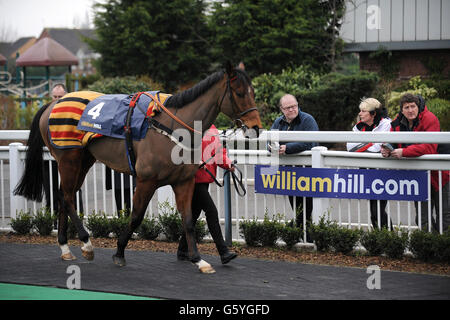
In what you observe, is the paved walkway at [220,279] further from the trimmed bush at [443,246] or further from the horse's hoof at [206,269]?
the trimmed bush at [443,246]

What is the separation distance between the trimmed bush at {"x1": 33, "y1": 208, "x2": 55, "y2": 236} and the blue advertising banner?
2780mm

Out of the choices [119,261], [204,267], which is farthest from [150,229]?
[204,267]

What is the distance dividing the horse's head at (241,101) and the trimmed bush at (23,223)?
11.9 feet

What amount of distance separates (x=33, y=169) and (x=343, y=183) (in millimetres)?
3595

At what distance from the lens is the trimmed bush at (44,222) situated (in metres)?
7.99

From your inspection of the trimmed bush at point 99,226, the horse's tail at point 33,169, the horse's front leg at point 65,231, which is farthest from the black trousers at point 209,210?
the horse's tail at point 33,169

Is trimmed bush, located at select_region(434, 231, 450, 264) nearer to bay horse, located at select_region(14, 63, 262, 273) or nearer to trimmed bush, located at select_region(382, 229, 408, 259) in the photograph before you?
trimmed bush, located at select_region(382, 229, 408, 259)

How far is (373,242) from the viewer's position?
6.51 meters

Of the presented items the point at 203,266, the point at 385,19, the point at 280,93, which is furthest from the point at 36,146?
the point at 385,19

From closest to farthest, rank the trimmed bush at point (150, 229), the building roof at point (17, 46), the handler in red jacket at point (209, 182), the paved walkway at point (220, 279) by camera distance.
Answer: the paved walkway at point (220, 279)
the handler in red jacket at point (209, 182)
the trimmed bush at point (150, 229)
the building roof at point (17, 46)

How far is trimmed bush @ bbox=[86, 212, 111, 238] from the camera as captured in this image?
25.5 feet

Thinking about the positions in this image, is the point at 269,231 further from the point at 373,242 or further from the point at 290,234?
the point at 373,242

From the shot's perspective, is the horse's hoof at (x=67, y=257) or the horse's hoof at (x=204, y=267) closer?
the horse's hoof at (x=204, y=267)

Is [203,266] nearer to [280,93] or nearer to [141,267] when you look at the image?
[141,267]
